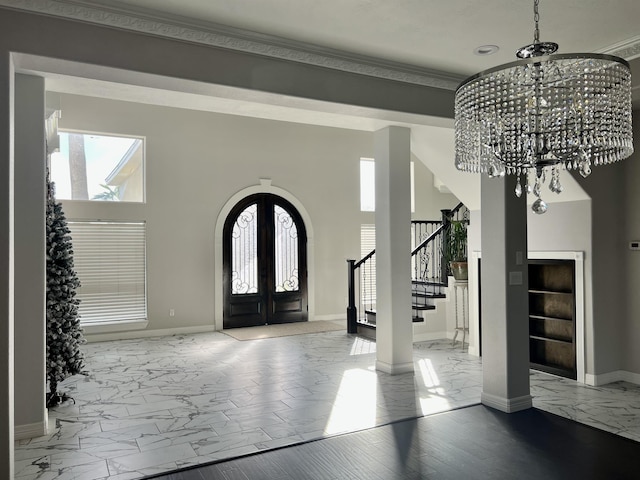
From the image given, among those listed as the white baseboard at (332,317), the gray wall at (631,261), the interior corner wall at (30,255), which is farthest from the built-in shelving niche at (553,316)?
the interior corner wall at (30,255)

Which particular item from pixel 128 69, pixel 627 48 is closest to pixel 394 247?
pixel 627 48

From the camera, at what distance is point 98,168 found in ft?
25.7

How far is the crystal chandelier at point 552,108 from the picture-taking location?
2.42 meters

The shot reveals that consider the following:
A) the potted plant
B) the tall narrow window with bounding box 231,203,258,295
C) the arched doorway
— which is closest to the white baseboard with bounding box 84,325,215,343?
the arched doorway

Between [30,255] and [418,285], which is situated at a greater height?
[30,255]

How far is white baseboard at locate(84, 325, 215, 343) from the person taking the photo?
25.0ft

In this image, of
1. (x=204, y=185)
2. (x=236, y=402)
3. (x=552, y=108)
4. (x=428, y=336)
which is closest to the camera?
(x=552, y=108)

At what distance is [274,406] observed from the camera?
4617mm

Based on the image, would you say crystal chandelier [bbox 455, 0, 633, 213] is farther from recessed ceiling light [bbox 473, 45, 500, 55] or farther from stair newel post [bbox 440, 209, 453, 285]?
stair newel post [bbox 440, 209, 453, 285]

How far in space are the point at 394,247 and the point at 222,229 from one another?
3.90m

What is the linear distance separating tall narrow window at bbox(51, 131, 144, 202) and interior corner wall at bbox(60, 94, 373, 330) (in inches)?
7.1

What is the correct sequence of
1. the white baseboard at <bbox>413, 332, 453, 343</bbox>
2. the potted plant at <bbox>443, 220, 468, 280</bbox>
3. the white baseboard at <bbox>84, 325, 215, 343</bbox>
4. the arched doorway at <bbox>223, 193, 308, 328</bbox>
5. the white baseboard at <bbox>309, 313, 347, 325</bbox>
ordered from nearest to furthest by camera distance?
the potted plant at <bbox>443, 220, 468, 280</bbox> < the white baseboard at <bbox>413, 332, 453, 343</bbox> < the white baseboard at <bbox>84, 325, 215, 343</bbox> < the arched doorway at <bbox>223, 193, 308, 328</bbox> < the white baseboard at <bbox>309, 313, 347, 325</bbox>

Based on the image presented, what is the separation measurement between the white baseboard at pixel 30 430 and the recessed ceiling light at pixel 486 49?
14.5 feet

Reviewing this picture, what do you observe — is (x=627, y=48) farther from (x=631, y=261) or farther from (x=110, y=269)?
(x=110, y=269)
